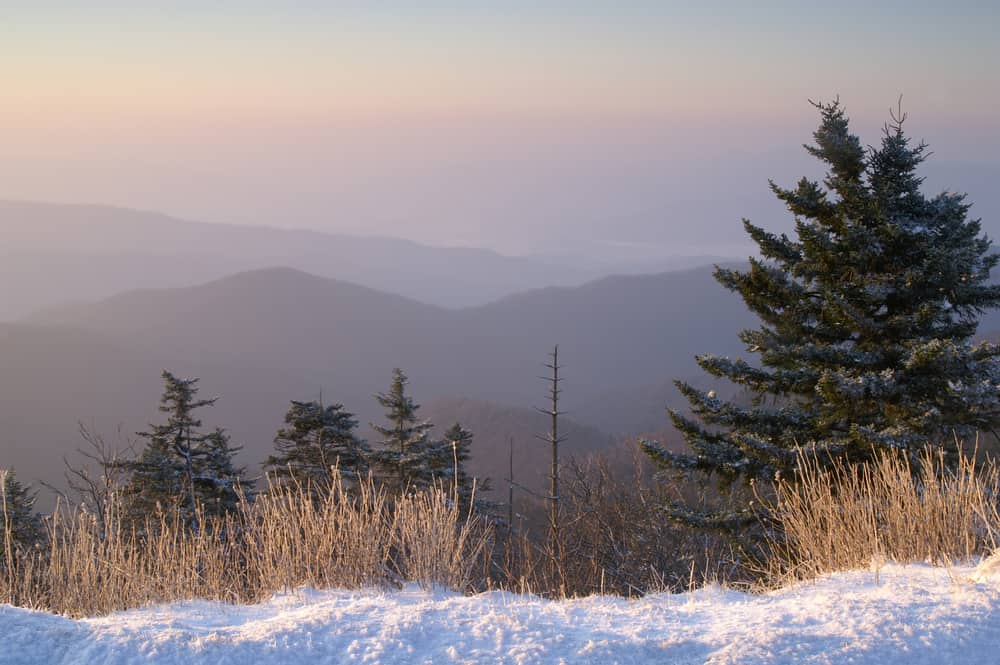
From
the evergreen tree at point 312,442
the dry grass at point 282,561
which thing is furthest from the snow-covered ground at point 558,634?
the evergreen tree at point 312,442

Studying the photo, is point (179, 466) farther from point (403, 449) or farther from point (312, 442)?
point (403, 449)

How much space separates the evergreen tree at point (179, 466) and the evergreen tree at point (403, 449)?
18.9ft

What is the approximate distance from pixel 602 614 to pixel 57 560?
4570 millimetres

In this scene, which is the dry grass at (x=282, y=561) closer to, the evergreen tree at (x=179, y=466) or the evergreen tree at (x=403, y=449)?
the evergreen tree at (x=179, y=466)

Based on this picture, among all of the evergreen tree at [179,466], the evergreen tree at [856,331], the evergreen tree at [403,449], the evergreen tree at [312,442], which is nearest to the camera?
the evergreen tree at [856,331]

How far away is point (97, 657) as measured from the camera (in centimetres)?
309

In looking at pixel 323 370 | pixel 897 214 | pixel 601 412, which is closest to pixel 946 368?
pixel 897 214

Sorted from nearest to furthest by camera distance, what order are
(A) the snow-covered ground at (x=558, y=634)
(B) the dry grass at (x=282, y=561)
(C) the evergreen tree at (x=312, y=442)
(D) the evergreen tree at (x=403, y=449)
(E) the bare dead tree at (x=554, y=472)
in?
(A) the snow-covered ground at (x=558, y=634) < (B) the dry grass at (x=282, y=561) < (E) the bare dead tree at (x=554, y=472) < (C) the evergreen tree at (x=312, y=442) < (D) the evergreen tree at (x=403, y=449)

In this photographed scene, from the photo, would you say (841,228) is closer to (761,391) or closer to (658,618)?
(761,391)

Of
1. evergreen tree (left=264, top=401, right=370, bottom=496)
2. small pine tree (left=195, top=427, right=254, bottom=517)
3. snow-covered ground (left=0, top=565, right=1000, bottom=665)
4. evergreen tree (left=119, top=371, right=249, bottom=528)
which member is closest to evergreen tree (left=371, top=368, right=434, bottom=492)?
evergreen tree (left=264, top=401, right=370, bottom=496)

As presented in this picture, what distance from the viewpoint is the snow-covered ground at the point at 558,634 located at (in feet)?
10.0

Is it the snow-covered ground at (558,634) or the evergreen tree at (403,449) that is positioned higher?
the snow-covered ground at (558,634)

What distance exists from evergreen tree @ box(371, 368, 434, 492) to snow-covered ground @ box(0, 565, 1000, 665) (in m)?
21.8

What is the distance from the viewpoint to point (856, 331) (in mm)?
10852
